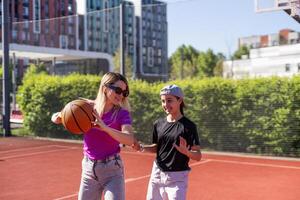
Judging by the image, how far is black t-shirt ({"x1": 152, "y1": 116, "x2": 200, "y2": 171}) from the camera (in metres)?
4.30

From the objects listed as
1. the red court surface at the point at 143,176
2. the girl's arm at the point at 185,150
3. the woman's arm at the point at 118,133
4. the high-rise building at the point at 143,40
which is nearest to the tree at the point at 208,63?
the high-rise building at the point at 143,40

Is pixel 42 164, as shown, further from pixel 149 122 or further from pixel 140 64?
pixel 140 64

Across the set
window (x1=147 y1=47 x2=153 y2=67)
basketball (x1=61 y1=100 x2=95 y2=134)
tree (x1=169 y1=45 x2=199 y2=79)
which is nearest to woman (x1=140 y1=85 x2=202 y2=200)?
basketball (x1=61 y1=100 x2=95 y2=134)

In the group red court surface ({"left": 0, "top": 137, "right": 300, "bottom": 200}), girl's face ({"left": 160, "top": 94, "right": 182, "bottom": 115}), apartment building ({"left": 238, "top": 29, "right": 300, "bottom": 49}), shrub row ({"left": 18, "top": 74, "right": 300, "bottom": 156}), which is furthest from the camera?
apartment building ({"left": 238, "top": 29, "right": 300, "bottom": 49})

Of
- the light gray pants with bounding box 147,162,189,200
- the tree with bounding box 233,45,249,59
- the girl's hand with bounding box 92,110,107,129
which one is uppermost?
the tree with bounding box 233,45,249,59

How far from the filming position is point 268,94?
520 inches

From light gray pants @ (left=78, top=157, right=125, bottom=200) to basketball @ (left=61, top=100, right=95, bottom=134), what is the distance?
30 cm

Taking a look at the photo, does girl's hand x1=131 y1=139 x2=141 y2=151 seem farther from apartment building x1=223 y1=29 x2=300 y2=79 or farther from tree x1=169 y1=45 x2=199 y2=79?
tree x1=169 y1=45 x2=199 y2=79

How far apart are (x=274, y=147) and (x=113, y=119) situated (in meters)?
9.89

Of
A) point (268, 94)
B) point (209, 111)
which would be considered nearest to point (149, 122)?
point (209, 111)

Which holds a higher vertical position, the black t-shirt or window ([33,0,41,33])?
window ([33,0,41,33])

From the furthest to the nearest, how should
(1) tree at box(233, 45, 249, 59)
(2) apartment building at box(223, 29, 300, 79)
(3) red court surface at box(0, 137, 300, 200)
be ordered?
(1) tree at box(233, 45, 249, 59), (2) apartment building at box(223, 29, 300, 79), (3) red court surface at box(0, 137, 300, 200)

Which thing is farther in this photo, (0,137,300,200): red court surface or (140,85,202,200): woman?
(0,137,300,200): red court surface

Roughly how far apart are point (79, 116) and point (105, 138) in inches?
12.0
